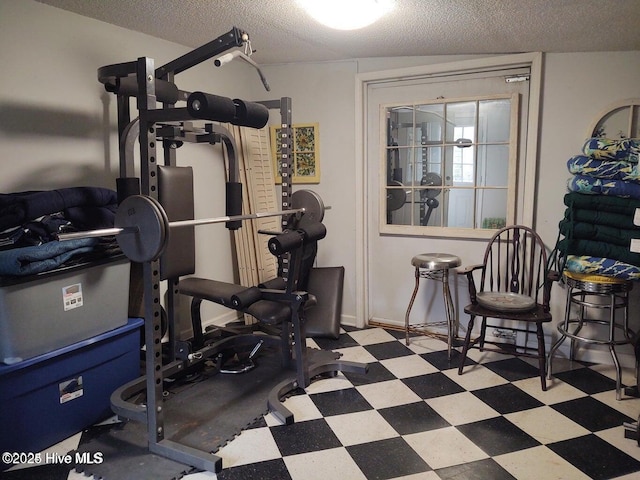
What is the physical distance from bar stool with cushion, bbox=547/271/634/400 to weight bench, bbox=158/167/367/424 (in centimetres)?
127

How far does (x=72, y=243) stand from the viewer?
79.4 inches

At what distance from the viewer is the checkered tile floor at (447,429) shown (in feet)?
6.18

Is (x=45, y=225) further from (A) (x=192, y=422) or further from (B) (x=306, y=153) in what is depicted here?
(B) (x=306, y=153)

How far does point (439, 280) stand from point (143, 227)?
216 cm

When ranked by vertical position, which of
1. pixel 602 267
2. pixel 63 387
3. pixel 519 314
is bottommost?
pixel 63 387

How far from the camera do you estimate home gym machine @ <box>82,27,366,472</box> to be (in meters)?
1.78

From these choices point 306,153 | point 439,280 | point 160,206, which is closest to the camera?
point 160,206

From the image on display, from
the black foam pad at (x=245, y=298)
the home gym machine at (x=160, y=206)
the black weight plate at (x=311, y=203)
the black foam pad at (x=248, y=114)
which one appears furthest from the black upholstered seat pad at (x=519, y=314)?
the black foam pad at (x=248, y=114)

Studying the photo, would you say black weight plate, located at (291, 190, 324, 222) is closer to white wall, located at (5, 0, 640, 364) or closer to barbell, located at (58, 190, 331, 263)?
white wall, located at (5, 0, 640, 364)

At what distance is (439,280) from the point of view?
3.24 metres

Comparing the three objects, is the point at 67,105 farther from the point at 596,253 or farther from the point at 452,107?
the point at 596,253

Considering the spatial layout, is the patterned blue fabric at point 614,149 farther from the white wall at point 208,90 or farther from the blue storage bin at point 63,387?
the blue storage bin at point 63,387

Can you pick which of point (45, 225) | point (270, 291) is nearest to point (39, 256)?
point (45, 225)

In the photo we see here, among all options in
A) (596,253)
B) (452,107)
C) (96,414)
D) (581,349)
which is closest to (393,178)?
(452,107)
